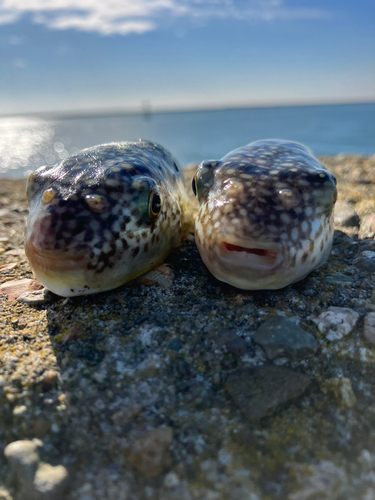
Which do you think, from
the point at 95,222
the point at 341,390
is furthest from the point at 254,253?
the point at 95,222

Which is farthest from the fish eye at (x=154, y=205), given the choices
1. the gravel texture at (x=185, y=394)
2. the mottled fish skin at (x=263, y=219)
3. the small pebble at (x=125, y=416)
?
the small pebble at (x=125, y=416)

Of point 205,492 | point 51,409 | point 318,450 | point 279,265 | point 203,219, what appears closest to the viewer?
point 205,492

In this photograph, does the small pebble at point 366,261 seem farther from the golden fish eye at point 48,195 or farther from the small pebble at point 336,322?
the golden fish eye at point 48,195

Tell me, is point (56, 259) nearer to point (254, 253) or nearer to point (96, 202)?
point (96, 202)

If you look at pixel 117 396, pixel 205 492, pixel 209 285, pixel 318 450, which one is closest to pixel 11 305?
pixel 117 396

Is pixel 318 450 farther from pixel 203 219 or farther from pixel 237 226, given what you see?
pixel 203 219

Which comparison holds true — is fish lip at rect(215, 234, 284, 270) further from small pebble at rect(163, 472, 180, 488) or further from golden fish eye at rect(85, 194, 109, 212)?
small pebble at rect(163, 472, 180, 488)

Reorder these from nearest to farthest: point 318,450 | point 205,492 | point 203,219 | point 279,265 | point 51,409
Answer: point 205,492, point 318,450, point 51,409, point 279,265, point 203,219
